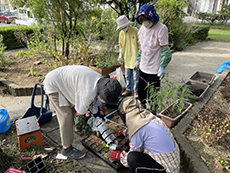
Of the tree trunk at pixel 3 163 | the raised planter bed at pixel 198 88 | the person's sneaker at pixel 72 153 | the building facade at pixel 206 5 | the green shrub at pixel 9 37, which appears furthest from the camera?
the building facade at pixel 206 5

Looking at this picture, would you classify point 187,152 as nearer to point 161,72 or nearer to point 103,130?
point 103,130

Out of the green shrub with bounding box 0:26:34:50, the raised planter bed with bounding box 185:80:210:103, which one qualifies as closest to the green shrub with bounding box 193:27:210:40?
the raised planter bed with bounding box 185:80:210:103

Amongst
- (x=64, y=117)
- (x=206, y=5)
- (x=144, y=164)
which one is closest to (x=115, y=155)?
(x=144, y=164)

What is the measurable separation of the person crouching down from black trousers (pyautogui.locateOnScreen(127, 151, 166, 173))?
62cm

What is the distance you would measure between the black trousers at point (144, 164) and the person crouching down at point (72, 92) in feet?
2.03

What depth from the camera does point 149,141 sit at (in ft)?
5.52

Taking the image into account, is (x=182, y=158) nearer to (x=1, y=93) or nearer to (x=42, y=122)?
(x=42, y=122)

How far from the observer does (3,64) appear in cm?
541

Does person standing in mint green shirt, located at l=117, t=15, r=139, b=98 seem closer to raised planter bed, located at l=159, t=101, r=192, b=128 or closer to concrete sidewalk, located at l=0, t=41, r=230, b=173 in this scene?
concrete sidewalk, located at l=0, t=41, r=230, b=173

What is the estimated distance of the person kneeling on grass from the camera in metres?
1.64

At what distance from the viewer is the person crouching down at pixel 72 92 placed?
1945mm

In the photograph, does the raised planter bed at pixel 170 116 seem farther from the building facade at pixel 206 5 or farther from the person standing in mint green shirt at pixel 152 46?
the building facade at pixel 206 5

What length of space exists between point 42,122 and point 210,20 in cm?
2530

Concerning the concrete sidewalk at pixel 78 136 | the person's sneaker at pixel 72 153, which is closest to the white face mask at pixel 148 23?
the concrete sidewalk at pixel 78 136
